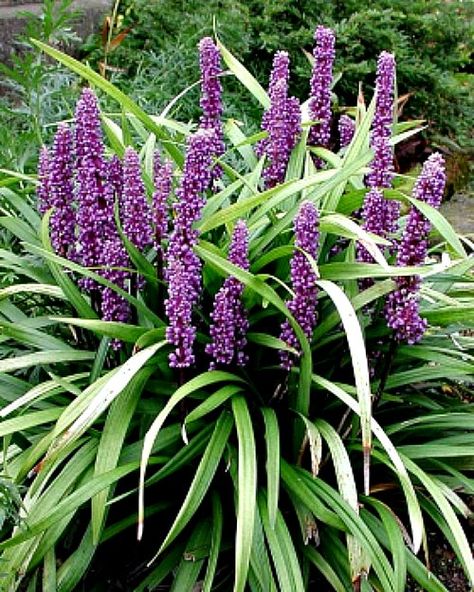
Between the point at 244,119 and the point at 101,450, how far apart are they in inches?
113

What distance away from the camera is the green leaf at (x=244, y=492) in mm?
2492

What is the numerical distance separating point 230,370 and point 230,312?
33 centimetres

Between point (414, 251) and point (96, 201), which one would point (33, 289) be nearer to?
point (96, 201)

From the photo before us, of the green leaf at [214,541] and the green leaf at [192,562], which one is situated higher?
the green leaf at [214,541]

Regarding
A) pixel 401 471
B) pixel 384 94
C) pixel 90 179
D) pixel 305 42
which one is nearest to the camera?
pixel 401 471

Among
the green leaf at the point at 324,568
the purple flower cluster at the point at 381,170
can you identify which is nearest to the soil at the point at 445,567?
the green leaf at the point at 324,568

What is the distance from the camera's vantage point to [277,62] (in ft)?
10.4

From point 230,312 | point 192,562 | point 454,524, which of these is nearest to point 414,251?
point 230,312

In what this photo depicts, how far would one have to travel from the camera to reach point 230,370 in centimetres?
299

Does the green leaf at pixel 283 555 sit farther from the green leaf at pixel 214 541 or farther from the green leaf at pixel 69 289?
the green leaf at pixel 69 289

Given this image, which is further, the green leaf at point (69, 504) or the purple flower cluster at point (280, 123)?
the purple flower cluster at point (280, 123)

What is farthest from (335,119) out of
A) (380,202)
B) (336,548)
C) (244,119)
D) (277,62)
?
(336,548)

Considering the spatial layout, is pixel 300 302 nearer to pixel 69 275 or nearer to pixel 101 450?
pixel 101 450

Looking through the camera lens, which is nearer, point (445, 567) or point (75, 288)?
point (75, 288)
